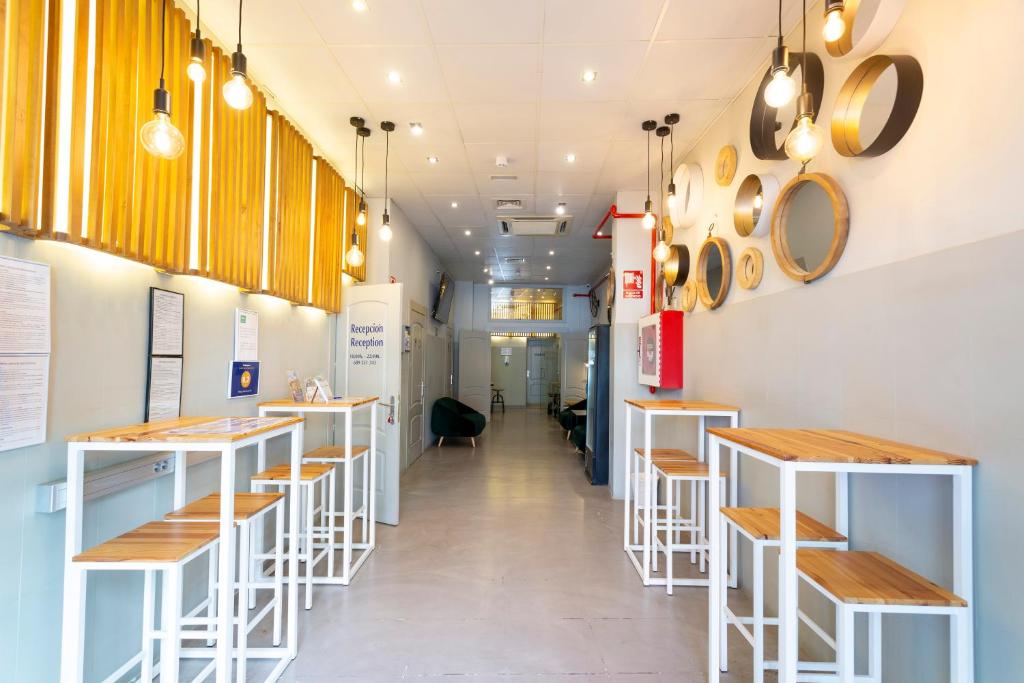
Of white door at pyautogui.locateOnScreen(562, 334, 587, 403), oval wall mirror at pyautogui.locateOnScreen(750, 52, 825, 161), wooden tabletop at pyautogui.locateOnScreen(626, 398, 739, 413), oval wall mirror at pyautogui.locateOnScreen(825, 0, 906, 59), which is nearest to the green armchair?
white door at pyautogui.locateOnScreen(562, 334, 587, 403)

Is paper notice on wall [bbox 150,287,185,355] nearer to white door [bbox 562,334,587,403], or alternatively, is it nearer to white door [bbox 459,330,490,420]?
white door [bbox 459,330,490,420]

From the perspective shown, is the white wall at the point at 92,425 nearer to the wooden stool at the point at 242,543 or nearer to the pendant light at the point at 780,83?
the wooden stool at the point at 242,543

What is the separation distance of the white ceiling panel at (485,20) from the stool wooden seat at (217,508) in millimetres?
2713

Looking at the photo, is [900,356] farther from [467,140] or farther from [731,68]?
[467,140]

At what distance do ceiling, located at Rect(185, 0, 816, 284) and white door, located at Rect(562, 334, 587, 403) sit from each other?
733cm

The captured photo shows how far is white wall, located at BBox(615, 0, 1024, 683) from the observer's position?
1.55 metres

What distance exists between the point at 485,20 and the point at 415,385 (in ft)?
17.3

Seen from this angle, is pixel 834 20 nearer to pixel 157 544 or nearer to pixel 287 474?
pixel 157 544

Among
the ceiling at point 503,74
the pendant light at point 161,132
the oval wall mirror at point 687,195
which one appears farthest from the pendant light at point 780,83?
the pendant light at point 161,132

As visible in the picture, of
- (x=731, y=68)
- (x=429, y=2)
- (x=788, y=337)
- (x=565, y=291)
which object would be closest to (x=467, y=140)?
(x=429, y=2)

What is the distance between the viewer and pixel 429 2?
2578 mm

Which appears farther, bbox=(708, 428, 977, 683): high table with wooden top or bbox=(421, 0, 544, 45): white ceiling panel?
bbox=(421, 0, 544, 45): white ceiling panel

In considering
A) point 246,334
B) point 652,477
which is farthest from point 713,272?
point 246,334

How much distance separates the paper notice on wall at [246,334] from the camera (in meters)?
3.18
